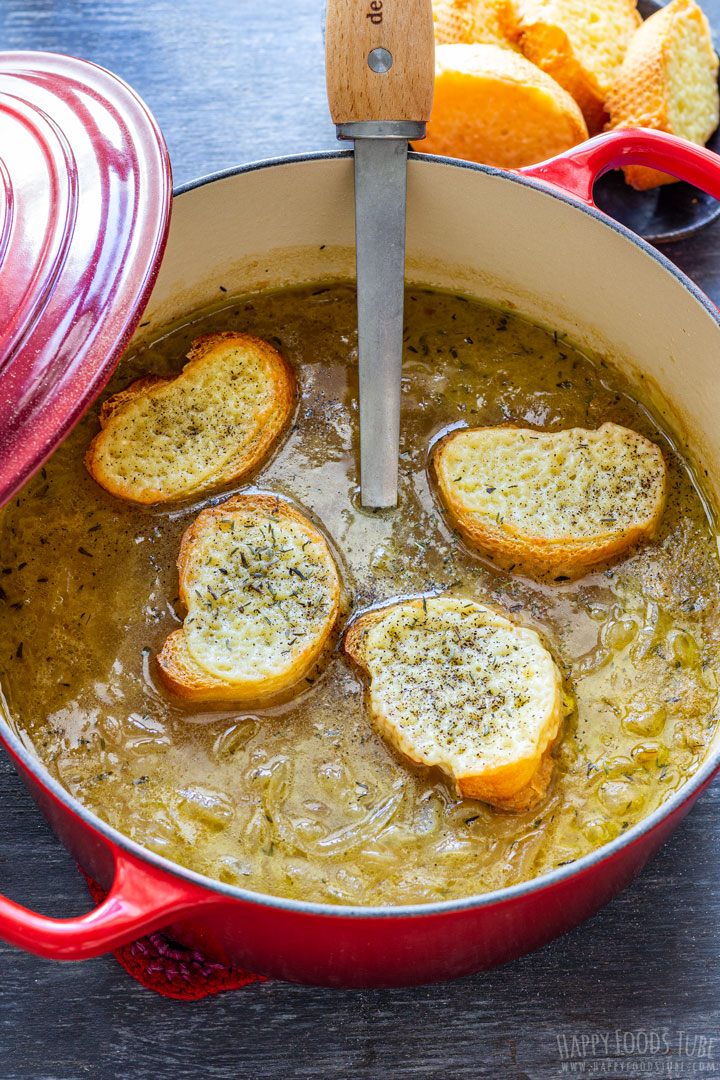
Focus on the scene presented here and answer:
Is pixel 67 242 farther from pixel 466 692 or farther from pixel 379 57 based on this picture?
pixel 466 692

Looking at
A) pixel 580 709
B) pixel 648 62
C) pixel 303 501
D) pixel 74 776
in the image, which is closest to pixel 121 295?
pixel 303 501

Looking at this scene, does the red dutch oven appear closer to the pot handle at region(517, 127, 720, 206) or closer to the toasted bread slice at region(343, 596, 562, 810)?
the pot handle at region(517, 127, 720, 206)

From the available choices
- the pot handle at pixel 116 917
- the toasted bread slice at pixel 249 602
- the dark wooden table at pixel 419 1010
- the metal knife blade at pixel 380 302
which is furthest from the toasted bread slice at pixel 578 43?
the pot handle at pixel 116 917

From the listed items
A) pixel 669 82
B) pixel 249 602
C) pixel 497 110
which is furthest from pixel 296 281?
pixel 669 82

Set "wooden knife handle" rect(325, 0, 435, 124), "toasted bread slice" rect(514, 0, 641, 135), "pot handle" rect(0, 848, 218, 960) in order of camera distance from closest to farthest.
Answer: "pot handle" rect(0, 848, 218, 960)
"wooden knife handle" rect(325, 0, 435, 124)
"toasted bread slice" rect(514, 0, 641, 135)

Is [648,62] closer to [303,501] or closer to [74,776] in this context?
[303,501]

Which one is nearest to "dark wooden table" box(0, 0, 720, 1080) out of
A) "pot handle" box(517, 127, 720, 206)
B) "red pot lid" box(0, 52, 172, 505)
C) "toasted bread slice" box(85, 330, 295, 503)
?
"toasted bread slice" box(85, 330, 295, 503)

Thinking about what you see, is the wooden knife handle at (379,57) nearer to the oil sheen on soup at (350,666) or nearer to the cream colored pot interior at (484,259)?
the cream colored pot interior at (484,259)
